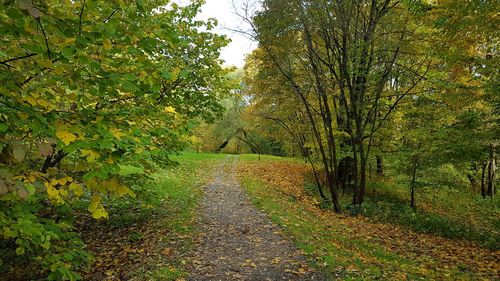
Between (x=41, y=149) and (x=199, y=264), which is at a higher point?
(x=41, y=149)

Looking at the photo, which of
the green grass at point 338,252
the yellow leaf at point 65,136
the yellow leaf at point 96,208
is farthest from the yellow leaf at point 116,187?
the green grass at point 338,252

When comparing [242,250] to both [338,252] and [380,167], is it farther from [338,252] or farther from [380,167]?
[380,167]

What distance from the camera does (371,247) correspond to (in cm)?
886

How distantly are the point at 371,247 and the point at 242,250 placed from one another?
359 cm

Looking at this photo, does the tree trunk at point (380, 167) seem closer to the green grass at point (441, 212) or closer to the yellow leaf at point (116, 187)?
the green grass at point (441, 212)

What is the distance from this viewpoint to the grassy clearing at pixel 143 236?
6.55m

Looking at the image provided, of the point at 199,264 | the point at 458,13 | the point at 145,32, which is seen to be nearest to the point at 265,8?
the point at 458,13

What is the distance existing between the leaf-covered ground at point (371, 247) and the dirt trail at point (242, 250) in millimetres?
422

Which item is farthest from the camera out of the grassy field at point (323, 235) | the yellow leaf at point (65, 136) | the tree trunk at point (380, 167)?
the tree trunk at point (380, 167)

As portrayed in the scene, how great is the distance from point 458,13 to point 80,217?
11.5 meters

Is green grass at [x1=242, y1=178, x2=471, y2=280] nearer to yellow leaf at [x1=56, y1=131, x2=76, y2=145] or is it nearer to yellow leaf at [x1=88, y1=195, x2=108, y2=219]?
yellow leaf at [x1=88, y1=195, x2=108, y2=219]

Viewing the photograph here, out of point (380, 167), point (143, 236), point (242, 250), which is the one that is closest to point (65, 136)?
point (242, 250)

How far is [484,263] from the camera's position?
870cm

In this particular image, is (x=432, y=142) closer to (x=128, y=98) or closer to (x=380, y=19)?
(x=380, y=19)
